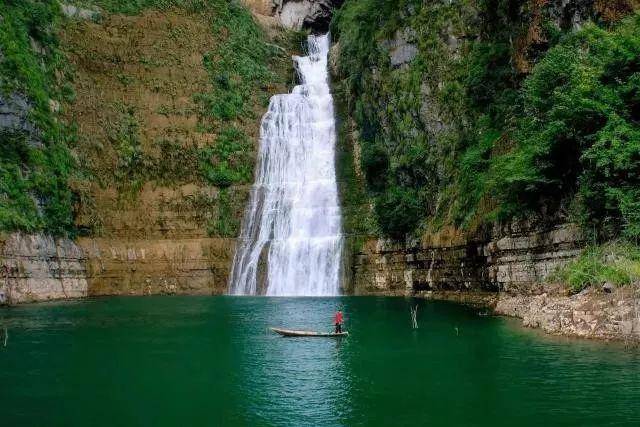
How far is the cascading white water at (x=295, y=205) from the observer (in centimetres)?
4556

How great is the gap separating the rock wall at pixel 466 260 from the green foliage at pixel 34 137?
2370cm

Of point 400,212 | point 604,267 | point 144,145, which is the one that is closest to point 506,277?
point 604,267

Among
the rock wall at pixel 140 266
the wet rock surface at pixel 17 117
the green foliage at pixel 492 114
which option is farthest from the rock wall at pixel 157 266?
the green foliage at pixel 492 114

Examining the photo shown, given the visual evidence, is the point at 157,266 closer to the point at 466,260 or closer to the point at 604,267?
the point at 466,260

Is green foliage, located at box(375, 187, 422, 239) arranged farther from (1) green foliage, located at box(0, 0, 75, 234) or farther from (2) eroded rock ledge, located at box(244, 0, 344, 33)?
(2) eroded rock ledge, located at box(244, 0, 344, 33)

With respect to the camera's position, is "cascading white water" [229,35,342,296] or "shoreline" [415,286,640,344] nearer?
"shoreline" [415,286,640,344]

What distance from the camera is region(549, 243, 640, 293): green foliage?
64.6ft

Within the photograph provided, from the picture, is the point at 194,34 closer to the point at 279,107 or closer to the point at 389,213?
the point at 279,107

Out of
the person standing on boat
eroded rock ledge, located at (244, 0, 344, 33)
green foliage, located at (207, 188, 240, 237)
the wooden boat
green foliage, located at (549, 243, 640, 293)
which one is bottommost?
the wooden boat

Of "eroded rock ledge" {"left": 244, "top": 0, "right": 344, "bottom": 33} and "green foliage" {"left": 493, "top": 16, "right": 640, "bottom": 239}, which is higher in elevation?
"eroded rock ledge" {"left": 244, "top": 0, "right": 344, "bottom": 33}

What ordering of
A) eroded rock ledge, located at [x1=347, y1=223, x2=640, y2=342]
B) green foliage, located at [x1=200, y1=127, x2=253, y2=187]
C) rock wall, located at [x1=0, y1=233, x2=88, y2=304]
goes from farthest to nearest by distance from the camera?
green foliage, located at [x1=200, y1=127, x2=253, y2=187], rock wall, located at [x1=0, y1=233, x2=88, y2=304], eroded rock ledge, located at [x1=347, y1=223, x2=640, y2=342]

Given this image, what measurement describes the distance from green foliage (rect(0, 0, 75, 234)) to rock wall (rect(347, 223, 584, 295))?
23.7m

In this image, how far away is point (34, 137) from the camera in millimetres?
45062

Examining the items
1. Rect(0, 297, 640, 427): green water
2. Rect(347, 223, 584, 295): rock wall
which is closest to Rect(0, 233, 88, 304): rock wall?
Rect(0, 297, 640, 427): green water
